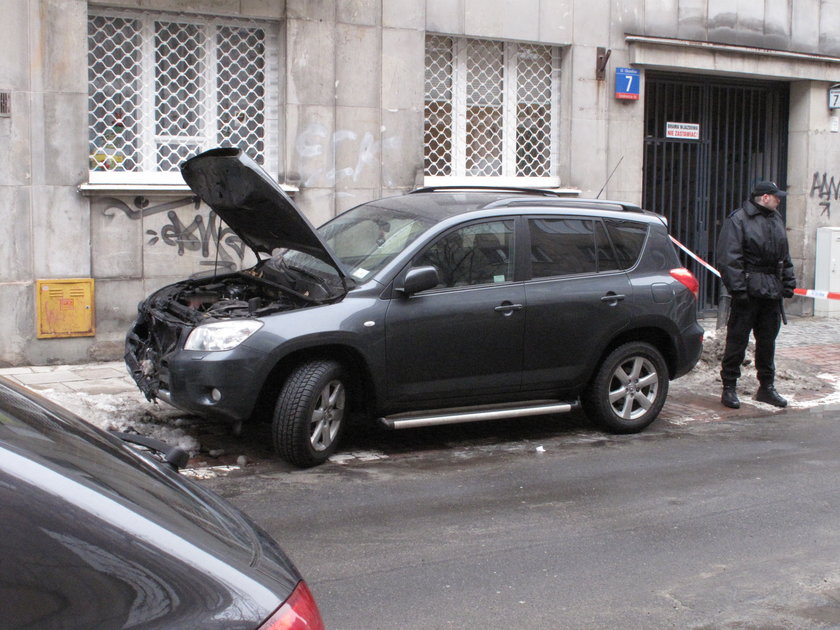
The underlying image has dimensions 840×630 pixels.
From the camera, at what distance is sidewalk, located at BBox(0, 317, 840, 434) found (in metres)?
8.98

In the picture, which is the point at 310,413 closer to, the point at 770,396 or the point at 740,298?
the point at 740,298

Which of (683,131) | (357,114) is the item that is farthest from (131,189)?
(683,131)

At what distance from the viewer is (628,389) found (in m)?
8.36

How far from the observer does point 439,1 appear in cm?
1276

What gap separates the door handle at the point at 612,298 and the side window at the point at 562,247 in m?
0.25

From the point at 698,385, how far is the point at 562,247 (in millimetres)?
3274

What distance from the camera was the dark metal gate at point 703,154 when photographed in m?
15.1

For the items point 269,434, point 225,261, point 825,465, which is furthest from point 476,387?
point 225,261

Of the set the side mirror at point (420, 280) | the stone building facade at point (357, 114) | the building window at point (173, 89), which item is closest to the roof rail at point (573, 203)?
the side mirror at point (420, 280)

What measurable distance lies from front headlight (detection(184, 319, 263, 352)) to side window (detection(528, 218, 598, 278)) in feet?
7.32

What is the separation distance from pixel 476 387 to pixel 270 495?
1864mm

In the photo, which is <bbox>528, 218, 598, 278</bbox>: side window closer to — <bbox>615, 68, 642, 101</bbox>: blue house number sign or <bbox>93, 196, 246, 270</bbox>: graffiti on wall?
<bbox>93, 196, 246, 270</bbox>: graffiti on wall

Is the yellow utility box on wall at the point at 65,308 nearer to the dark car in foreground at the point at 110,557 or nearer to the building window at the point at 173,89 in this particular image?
the building window at the point at 173,89

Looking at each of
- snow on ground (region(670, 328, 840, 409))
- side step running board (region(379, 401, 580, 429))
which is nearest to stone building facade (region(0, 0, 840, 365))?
snow on ground (region(670, 328, 840, 409))
